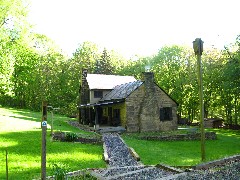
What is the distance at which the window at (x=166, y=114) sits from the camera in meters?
31.3

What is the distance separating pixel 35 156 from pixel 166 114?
65.4 ft

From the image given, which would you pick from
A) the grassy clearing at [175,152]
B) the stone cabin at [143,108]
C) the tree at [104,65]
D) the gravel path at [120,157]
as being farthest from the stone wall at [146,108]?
the tree at [104,65]

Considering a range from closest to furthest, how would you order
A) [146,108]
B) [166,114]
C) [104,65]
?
[146,108] < [166,114] < [104,65]

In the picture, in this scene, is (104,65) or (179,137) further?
(104,65)

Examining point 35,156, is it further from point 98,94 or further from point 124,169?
point 98,94

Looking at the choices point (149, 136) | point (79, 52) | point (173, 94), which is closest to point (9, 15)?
point (149, 136)

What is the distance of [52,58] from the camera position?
2547 inches

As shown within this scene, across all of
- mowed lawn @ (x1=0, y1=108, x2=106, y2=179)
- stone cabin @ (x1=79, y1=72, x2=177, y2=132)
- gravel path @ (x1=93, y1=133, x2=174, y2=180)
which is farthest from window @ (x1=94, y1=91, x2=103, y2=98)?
gravel path @ (x1=93, y1=133, x2=174, y2=180)

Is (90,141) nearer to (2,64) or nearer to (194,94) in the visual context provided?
(2,64)

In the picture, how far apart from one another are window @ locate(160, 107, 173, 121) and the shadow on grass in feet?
43.8

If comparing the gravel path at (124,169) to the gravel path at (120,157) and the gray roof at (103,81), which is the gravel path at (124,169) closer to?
the gravel path at (120,157)

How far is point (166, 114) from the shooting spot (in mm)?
31750

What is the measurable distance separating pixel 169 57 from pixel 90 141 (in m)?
40.6

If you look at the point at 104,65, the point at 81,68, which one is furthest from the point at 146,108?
the point at 104,65
